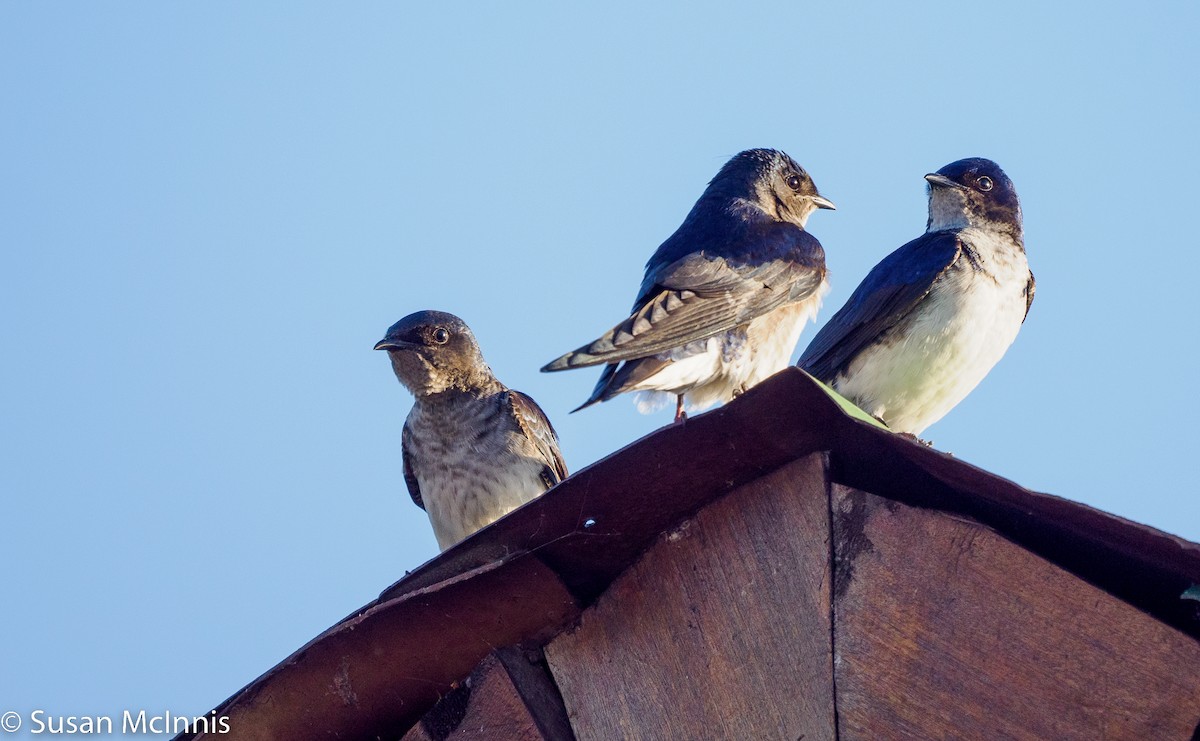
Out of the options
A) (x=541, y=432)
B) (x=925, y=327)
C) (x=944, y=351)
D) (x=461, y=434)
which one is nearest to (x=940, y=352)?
(x=944, y=351)

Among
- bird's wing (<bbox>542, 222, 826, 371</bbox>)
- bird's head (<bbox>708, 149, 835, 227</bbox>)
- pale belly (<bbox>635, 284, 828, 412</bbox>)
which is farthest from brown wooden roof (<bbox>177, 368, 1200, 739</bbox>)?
bird's head (<bbox>708, 149, 835, 227</bbox>)

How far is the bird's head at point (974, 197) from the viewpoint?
6.92 metres

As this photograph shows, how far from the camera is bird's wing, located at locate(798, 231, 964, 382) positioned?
20.7 ft

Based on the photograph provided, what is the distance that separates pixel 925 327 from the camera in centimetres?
627

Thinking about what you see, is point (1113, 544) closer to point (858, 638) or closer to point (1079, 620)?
point (1079, 620)

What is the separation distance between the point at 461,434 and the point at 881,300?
2.34 meters

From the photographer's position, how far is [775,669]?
3.57m

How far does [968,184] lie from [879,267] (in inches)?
30.9

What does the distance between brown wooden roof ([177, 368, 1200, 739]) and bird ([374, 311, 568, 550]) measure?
333cm

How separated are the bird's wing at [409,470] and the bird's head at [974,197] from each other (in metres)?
2.90

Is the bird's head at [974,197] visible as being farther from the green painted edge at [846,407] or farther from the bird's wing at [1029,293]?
the green painted edge at [846,407]

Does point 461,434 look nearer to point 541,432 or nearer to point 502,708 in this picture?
point 541,432

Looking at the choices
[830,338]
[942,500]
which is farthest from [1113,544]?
[830,338]

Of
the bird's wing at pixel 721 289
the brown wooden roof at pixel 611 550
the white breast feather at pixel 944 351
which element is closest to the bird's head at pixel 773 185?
the bird's wing at pixel 721 289
